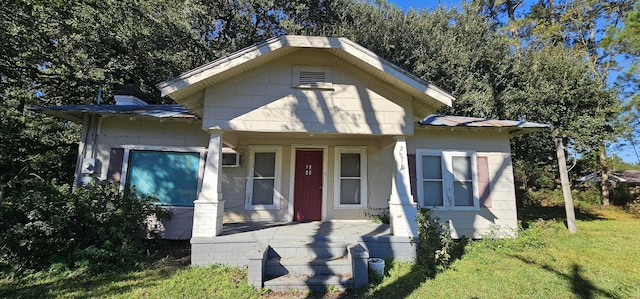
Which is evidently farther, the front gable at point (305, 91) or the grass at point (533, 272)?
the front gable at point (305, 91)

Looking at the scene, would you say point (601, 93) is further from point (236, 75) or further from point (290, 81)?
point (236, 75)

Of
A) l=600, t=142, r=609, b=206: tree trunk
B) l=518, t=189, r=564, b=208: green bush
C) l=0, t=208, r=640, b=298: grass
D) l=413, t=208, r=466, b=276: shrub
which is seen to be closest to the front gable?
l=413, t=208, r=466, b=276: shrub

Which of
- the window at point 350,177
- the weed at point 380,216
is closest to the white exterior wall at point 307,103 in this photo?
the window at point 350,177

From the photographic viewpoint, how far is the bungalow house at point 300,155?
522 centimetres

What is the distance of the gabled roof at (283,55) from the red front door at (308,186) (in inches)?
109

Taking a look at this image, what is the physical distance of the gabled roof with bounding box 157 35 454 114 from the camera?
5031 mm

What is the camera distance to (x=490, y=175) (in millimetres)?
7352

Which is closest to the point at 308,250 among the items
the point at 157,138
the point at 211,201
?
the point at 211,201

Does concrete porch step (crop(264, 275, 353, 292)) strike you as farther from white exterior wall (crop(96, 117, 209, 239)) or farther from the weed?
white exterior wall (crop(96, 117, 209, 239))

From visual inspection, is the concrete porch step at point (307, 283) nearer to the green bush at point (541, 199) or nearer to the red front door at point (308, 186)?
the red front door at point (308, 186)

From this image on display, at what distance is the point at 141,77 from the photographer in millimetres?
12320

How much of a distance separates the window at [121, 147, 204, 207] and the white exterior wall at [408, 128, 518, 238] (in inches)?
211

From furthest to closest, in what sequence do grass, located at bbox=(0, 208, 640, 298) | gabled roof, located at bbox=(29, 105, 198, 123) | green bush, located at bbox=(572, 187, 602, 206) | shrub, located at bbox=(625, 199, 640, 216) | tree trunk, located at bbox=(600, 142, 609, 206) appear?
green bush, located at bbox=(572, 187, 602, 206) < tree trunk, located at bbox=(600, 142, 609, 206) < shrub, located at bbox=(625, 199, 640, 216) < gabled roof, located at bbox=(29, 105, 198, 123) < grass, located at bbox=(0, 208, 640, 298)

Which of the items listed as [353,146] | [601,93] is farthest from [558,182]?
[353,146]
